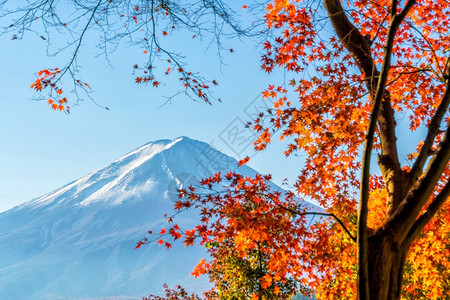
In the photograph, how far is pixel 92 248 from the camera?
165m

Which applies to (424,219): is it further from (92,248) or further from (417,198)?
(92,248)

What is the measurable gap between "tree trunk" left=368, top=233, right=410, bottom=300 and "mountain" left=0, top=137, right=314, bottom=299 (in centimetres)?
12992

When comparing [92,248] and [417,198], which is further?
[92,248]

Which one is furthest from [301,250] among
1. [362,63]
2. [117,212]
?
[117,212]

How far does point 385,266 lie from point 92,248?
187049 millimetres

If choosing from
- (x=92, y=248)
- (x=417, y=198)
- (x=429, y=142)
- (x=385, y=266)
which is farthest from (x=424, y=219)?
(x=92, y=248)

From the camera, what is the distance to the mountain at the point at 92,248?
137m

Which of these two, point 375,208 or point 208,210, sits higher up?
point 208,210

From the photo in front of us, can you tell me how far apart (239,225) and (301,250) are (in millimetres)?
1730

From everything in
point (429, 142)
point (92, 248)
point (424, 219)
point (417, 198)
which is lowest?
point (424, 219)

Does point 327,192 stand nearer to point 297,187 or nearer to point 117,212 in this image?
point 297,187

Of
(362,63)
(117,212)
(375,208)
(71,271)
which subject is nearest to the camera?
(362,63)

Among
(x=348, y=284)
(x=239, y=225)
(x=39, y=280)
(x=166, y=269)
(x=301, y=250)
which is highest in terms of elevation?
(x=39, y=280)

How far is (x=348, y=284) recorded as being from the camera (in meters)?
5.63
